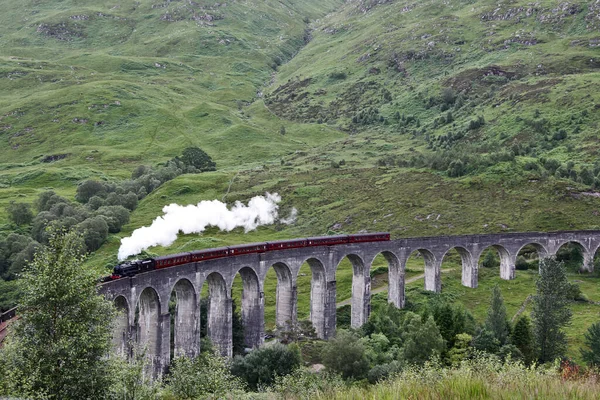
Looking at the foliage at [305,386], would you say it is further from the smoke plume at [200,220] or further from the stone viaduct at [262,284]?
the smoke plume at [200,220]

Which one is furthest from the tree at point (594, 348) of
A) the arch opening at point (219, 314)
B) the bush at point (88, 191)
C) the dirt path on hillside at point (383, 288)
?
the bush at point (88, 191)

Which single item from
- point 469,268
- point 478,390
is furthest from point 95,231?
point 478,390

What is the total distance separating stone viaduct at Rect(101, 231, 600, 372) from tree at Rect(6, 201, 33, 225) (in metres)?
Result: 62.6

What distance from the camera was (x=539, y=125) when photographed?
500 ft

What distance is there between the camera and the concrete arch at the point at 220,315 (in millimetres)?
61219

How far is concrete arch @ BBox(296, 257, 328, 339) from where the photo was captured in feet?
232

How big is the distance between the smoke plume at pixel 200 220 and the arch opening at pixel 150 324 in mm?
10473

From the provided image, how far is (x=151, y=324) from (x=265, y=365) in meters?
12.7

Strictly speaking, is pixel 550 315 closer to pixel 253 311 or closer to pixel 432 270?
pixel 432 270

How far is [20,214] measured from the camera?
114688 mm

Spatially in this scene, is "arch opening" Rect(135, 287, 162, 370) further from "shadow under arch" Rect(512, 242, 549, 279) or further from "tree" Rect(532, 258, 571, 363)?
"shadow under arch" Rect(512, 242, 549, 279)

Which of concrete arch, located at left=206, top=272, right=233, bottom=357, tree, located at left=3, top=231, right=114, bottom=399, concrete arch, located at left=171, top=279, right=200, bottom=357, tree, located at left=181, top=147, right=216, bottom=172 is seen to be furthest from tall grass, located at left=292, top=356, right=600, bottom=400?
tree, located at left=181, top=147, right=216, bottom=172

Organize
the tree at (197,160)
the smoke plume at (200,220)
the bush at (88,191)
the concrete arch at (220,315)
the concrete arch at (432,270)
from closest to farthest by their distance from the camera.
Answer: the concrete arch at (220,315) < the smoke plume at (200,220) < the concrete arch at (432,270) < the bush at (88,191) < the tree at (197,160)

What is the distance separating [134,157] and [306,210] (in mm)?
82381
